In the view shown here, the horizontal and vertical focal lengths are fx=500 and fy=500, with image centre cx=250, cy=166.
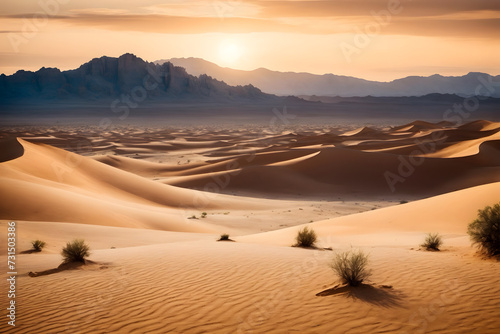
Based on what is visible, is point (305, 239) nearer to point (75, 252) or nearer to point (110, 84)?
point (75, 252)

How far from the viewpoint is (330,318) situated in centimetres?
641

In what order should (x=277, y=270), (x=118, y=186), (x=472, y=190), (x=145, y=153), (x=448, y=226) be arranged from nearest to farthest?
(x=277, y=270) < (x=448, y=226) < (x=472, y=190) < (x=118, y=186) < (x=145, y=153)

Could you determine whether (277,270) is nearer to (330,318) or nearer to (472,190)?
(330,318)

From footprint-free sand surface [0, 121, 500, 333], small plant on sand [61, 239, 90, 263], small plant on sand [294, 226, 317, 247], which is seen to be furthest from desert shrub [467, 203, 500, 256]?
small plant on sand [61, 239, 90, 263]

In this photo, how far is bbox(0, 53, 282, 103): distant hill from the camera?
590 feet

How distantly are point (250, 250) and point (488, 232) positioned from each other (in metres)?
4.82

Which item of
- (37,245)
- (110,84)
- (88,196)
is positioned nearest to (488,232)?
(37,245)

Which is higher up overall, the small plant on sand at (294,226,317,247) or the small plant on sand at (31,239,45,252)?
the small plant on sand at (31,239,45,252)

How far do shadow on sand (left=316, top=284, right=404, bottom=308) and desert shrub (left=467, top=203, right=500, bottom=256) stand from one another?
3082 mm

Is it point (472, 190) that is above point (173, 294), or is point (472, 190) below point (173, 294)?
above

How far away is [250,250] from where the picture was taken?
11.0 meters

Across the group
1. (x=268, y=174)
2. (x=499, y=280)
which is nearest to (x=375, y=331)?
Result: (x=499, y=280)

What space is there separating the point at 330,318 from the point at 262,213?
65.2ft

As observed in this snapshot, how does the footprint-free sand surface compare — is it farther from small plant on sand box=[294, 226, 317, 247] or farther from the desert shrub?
small plant on sand box=[294, 226, 317, 247]
